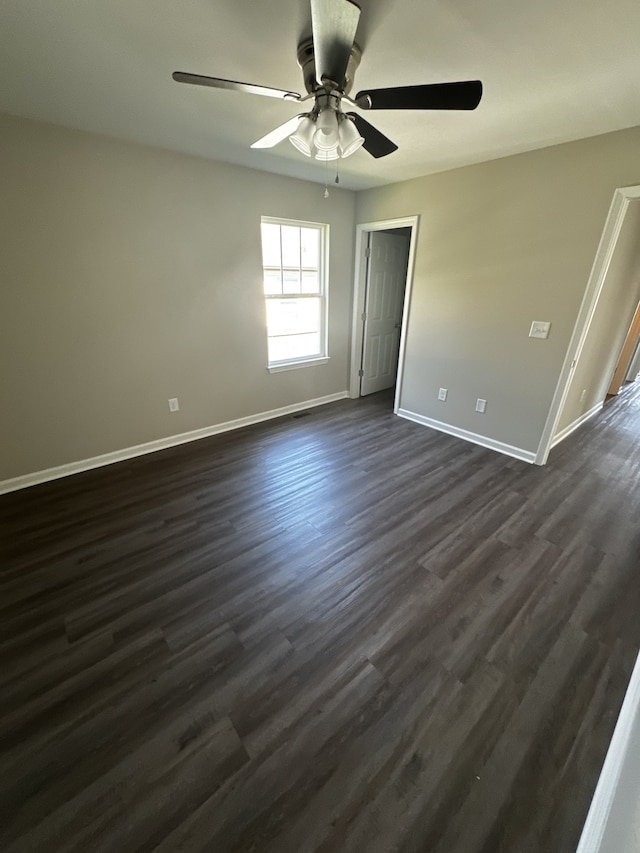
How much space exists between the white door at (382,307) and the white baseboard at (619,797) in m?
3.97

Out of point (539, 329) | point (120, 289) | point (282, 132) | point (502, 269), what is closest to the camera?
point (282, 132)

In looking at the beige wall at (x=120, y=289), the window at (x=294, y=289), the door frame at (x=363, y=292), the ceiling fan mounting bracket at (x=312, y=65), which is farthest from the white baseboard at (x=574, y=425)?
the beige wall at (x=120, y=289)

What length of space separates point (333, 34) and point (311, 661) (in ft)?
7.91

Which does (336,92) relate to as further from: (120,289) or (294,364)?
(294,364)

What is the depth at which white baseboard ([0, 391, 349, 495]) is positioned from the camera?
267 centimetres

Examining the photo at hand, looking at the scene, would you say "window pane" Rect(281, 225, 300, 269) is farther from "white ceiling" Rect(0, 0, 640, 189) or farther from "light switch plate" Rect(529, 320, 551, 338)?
"light switch plate" Rect(529, 320, 551, 338)

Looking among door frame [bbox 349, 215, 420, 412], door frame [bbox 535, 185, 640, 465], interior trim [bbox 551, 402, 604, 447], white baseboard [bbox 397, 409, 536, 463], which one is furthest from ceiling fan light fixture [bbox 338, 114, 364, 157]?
interior trim [bbox 551, 402, 604, 447]

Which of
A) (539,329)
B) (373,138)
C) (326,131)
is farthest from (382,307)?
(326,131)

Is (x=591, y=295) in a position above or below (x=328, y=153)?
below

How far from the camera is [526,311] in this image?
114 inches

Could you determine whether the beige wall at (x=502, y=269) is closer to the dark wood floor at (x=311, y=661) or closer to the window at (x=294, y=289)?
the window at (x=294, y=289)

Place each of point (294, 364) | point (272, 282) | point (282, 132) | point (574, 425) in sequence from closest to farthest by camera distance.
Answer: point (282, 132)
point (272, 282)
point (574, 425)
point (294, 364)

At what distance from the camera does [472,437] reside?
351cm

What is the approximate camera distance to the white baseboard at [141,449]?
267cm
